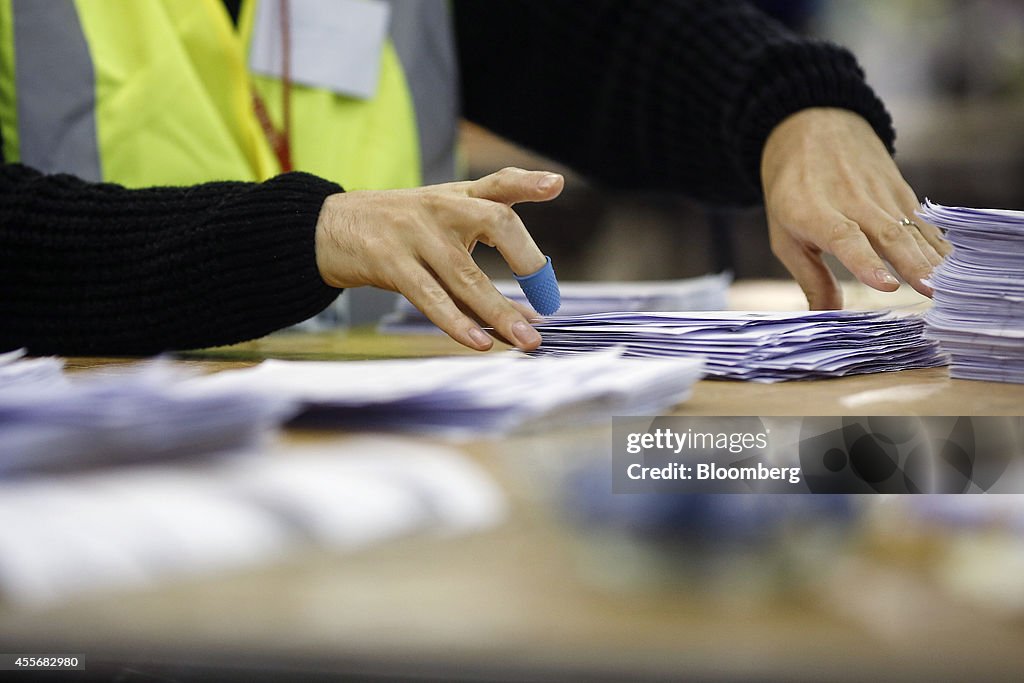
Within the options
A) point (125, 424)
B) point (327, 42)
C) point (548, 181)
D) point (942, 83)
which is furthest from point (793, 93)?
point (942, 83)

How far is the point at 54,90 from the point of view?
110 centimetres

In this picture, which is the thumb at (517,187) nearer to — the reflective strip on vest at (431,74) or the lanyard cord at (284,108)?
the lanyard cord at (284,108)

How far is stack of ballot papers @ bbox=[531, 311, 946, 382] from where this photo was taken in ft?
1.90

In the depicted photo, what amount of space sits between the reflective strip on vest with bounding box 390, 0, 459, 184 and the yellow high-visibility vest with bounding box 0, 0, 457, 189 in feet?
0.33

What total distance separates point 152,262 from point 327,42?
562 millimetres

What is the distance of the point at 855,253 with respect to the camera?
2.56ft

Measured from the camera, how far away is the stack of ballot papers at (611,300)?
37.1 inches

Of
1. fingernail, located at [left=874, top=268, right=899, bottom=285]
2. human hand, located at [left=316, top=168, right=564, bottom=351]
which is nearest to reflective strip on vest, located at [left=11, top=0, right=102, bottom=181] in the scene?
human hand, located at [left=316, top=168, right=564, bottom=351]

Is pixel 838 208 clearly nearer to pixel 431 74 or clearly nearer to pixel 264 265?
pixel 264 265

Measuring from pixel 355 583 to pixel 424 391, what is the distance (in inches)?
7.2

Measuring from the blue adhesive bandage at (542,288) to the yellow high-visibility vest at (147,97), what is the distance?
592 mm

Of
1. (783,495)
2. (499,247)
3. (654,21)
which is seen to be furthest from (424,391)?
(654,21)

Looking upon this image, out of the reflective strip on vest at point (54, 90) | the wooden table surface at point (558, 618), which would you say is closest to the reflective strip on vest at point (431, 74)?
the reflective strip on vest at point (54, 90)

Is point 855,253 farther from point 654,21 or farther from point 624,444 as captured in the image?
point 654,21
